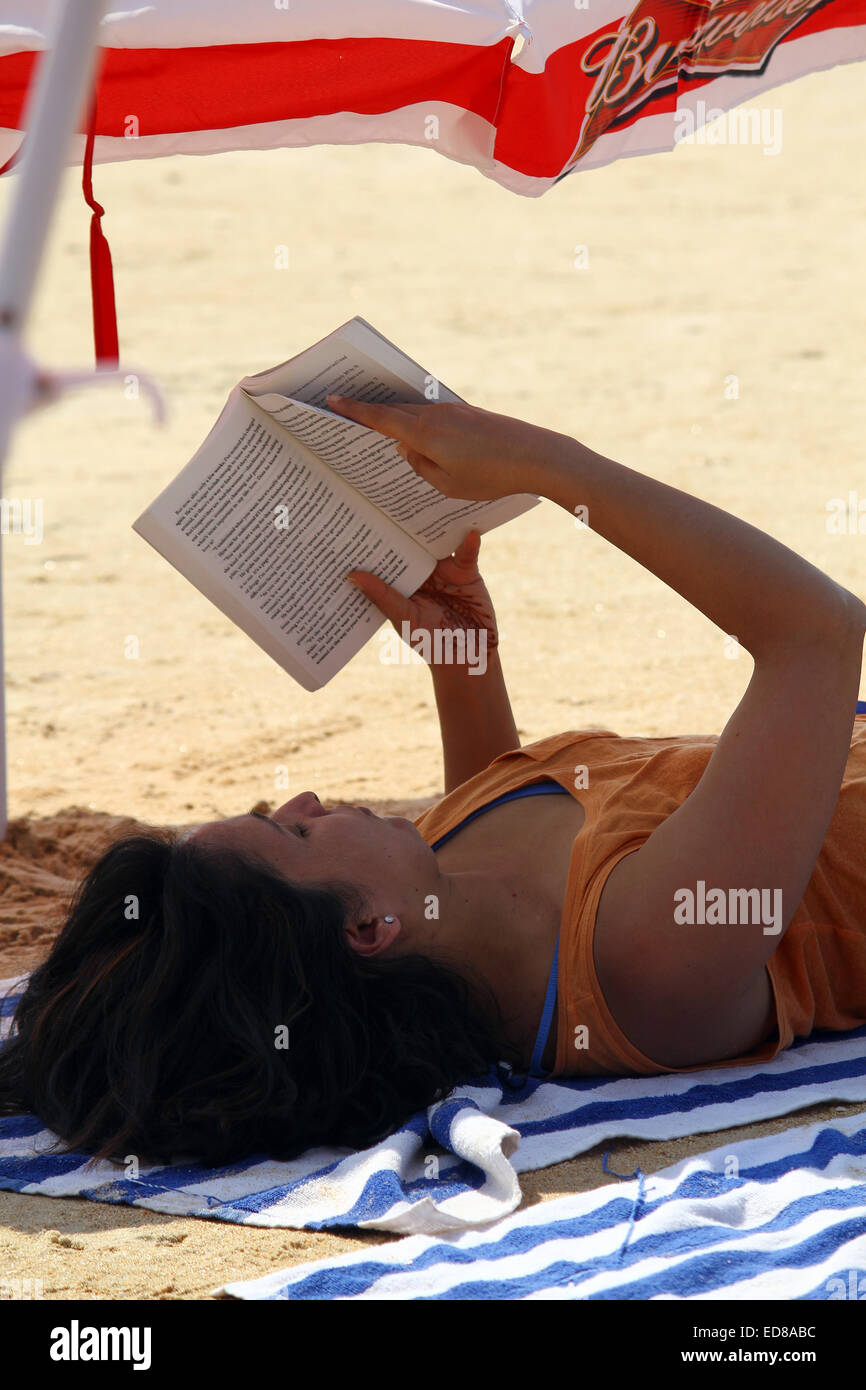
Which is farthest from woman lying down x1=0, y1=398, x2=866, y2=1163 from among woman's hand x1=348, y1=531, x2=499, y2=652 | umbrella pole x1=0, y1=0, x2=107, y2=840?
umbrella pole x1=0, y1=0, x2=107, y2=840

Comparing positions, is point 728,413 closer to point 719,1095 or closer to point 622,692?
point 622,692

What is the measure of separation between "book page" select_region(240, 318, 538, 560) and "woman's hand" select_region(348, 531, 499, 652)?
0.12 meters

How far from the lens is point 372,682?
Answer: 4.51 meters

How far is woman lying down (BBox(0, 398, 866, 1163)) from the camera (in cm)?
184

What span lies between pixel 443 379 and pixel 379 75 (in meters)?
5.02

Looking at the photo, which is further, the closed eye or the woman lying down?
the closed eye

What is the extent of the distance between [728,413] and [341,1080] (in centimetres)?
550

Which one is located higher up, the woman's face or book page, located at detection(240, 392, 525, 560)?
book page, located at detection(240, 392, 525, 560)

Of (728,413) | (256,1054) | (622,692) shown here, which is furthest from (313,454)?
→ (728,413)

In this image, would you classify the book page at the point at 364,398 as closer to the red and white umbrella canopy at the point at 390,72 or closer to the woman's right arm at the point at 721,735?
the woman's right arm at the point at 721,735

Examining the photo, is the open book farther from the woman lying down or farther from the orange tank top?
the orange tank top

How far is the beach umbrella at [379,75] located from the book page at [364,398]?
257mm

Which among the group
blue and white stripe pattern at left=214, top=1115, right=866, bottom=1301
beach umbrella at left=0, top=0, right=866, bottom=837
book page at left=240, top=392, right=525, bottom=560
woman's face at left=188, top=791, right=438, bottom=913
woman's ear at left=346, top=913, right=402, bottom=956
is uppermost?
beach umbrella at left=0, top=0, right=866, bottom=837

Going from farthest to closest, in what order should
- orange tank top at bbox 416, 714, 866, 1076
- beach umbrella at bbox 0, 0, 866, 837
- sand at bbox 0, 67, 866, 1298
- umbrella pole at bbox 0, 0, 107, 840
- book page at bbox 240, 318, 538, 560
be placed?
sand at bbox 0, 67, 866, 1298 → beach umbrella at bbox 0, 0, 866, 837 → book page at bbox 240, 318, 538, 560 → orange tank top at bbox 416, 714, 866, 1076 → umbrella pole at bbox 0, 0, 107, 840
